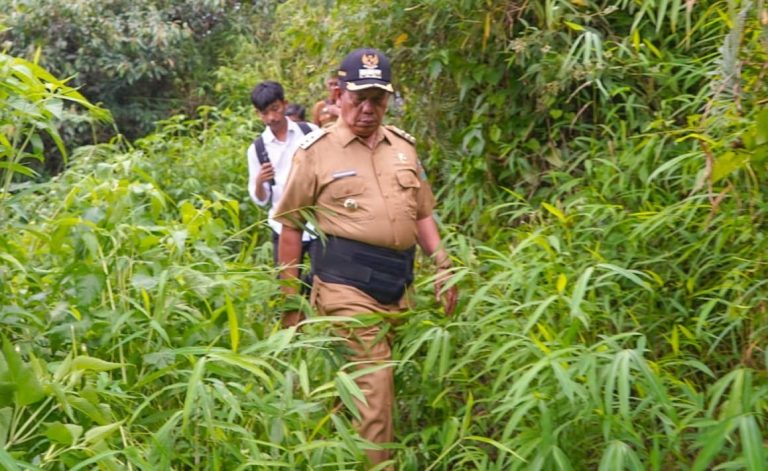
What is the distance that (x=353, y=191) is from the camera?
4594 millimetres

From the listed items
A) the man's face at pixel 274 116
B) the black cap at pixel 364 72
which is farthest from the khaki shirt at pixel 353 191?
the man's face at pixel 274 116

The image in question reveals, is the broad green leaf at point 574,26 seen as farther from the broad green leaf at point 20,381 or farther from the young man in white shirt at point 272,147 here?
the broad green leaf at point 20,381

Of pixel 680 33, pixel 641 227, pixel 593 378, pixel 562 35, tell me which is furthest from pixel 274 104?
pixel 593 378

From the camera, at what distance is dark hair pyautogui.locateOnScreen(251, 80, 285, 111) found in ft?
21.7

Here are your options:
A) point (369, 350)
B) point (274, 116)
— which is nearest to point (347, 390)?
point (369, 350)

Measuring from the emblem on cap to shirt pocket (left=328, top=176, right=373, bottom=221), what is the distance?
16.8 inches

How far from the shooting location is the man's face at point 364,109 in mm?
4617

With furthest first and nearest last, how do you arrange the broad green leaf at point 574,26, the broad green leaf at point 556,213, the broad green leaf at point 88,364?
the broad green leaf at point 574,26, the broad green leaf at point 556,213, the broad green leaf at point 88,364

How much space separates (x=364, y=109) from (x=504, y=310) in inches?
40.0

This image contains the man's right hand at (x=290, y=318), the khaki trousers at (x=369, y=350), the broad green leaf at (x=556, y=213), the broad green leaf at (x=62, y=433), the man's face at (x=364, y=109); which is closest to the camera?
the broad green leaf at (x=62, y=433)

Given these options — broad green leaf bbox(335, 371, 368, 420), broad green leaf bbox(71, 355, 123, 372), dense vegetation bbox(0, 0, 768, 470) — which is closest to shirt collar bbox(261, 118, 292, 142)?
dense vegetation bbox(0, 0, 768, 470)

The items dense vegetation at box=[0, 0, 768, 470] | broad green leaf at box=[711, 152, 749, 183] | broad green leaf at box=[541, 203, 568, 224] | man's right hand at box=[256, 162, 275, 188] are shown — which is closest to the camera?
dense vegetation at box=[0, 0, 768, 470]

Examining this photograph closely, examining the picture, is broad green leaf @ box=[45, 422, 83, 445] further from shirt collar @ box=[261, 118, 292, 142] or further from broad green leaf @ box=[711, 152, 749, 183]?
shirt collar @ box=[261, 118, 292, 142]

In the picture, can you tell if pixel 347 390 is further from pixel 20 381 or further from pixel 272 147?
pixel 272 147
